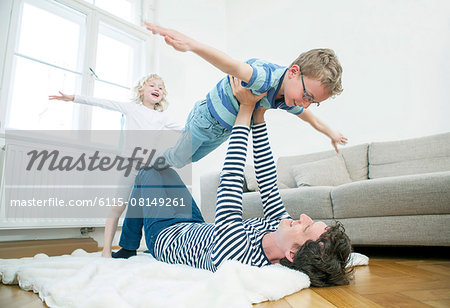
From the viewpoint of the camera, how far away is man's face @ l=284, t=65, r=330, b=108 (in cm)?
125

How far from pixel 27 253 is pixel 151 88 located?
155 centimetres

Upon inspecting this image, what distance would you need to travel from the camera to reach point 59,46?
10.1 ft

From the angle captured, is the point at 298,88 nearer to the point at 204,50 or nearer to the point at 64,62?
the point at 204,50

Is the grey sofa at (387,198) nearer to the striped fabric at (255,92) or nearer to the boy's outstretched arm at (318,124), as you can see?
the boy's outstretched arm at (318,124)

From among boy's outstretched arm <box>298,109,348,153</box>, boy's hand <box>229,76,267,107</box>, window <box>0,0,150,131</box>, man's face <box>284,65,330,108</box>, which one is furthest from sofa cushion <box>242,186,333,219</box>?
window <box>0,0,150,131</box>

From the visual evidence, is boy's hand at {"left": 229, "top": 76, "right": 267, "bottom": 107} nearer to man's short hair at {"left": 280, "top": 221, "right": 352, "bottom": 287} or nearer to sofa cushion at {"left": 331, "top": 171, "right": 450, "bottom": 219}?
man's short hair at {"left": 280, "top": 221, "right": 352, "bottom": 287}

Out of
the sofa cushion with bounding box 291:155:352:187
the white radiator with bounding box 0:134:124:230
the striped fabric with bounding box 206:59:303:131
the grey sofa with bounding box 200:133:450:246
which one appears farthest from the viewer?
the sofa cushion with bounding box 291:155:352:187

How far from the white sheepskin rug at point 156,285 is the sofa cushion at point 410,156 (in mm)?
1903

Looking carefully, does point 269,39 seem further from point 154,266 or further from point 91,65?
point 154,266

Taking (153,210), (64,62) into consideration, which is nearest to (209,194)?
(153,210)

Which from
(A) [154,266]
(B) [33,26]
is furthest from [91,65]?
(A) [154,266]

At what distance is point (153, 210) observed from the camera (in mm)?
1550

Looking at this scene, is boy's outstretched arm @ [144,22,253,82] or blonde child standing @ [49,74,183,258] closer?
boy's outstretched arm @ [144,22,253,82]

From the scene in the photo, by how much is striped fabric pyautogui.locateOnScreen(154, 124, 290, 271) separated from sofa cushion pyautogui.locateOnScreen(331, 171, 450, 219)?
2.70 feet
